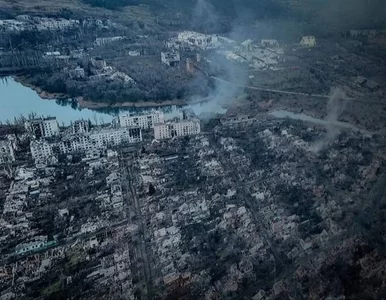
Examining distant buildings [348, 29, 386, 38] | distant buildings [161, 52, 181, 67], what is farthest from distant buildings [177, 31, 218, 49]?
distant buildings [348, 29, 386, 38]

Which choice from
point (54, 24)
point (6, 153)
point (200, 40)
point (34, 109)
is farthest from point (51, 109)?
point (54, 24)

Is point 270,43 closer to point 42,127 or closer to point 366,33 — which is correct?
point 366,33

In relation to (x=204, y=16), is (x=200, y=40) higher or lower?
lower

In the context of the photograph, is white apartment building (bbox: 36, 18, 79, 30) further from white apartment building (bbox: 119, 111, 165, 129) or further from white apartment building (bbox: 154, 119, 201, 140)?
white apartment building (bbox: 154, 119, 201, 140)

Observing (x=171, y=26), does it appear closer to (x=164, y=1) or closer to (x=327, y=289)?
(x=164, y=1)

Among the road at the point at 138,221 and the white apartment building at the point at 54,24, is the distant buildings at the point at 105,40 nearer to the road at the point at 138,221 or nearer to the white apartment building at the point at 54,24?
the white apartment building at the point at 54,24

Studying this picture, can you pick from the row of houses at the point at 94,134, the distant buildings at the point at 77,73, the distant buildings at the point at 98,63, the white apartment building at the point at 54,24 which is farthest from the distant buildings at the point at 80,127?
the white apartment building at the point at 54,24
